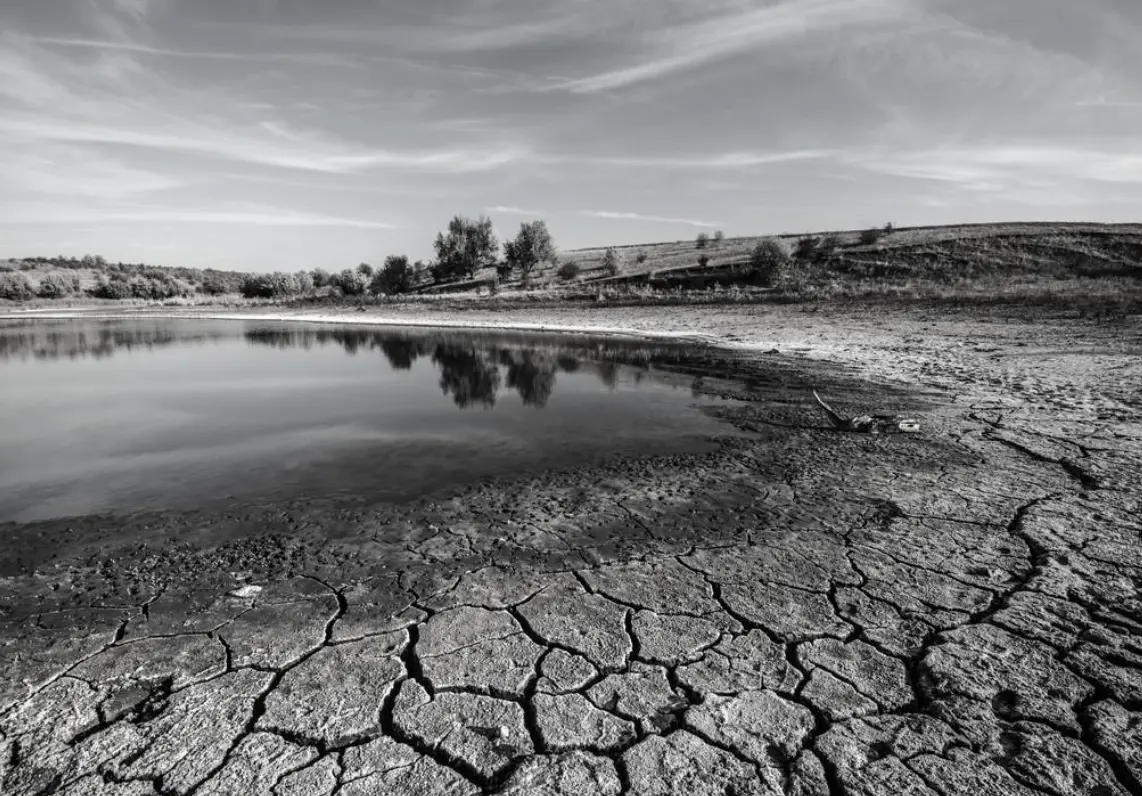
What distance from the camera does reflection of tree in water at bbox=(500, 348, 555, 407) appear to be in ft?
37.2

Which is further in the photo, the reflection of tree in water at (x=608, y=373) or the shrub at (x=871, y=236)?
the shrub at (x=871, y=236)

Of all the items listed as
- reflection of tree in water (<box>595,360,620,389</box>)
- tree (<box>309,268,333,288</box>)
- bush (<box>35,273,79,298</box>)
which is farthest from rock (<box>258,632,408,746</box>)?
bush (<box>35,273,79,298</box>)

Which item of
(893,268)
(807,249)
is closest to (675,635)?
(893,268)

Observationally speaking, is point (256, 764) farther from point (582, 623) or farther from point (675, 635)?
point (675, 635)

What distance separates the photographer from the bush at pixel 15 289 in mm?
63906

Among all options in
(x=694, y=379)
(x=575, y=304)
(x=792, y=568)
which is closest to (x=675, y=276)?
(x=575, y=304)

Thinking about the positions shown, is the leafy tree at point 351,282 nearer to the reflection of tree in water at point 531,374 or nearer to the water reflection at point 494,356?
the water reflection at point 494,356

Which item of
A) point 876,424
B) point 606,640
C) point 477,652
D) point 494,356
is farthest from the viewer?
point 494,356

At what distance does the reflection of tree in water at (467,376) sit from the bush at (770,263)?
27.5 m

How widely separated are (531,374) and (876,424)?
8101 mm

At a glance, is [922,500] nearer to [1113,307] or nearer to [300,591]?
[300,591]

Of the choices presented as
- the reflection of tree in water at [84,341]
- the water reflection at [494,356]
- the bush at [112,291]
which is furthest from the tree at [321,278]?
the water reflection at [494,356]

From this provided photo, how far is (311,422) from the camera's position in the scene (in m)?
9.22

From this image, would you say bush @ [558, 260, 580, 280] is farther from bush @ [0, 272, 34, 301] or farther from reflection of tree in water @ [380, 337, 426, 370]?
bush @ [0, 272, 34, 301]
